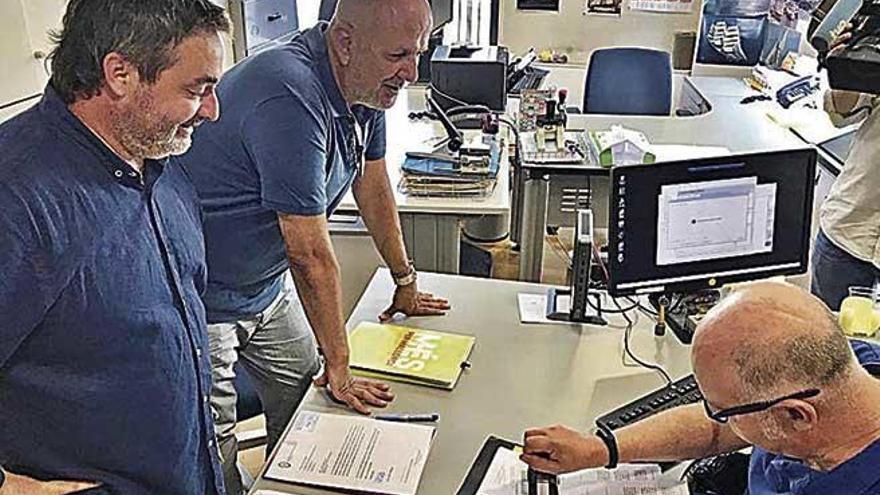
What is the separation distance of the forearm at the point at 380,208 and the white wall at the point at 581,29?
3.28m

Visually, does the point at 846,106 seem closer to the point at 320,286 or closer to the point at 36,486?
the point at 320,286

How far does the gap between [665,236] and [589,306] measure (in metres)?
0.30

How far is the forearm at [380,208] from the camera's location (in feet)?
6.79

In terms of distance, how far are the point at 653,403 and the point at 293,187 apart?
82 centimetres

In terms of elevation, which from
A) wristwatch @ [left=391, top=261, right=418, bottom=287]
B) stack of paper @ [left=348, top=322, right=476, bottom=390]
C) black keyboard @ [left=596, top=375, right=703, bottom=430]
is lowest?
black keyboard @ [left=596, top=375, right=703, bottom=430]

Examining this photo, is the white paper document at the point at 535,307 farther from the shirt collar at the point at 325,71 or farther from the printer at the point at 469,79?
the printer at the point at 469,79

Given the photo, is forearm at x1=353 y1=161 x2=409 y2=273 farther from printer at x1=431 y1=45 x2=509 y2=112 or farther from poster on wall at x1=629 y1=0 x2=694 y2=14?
poster on wall at x1=629 y1=0 x2=694 y2=14

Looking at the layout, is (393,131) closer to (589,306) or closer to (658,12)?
(589,306)

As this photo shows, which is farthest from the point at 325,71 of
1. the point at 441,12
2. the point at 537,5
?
the point at 537,5

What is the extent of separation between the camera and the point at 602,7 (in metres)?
5.02

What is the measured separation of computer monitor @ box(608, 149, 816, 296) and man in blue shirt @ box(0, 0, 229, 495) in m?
0.90

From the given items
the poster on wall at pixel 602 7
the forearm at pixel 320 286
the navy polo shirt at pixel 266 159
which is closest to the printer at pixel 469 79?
the navy polo shirt at pixel 266 159

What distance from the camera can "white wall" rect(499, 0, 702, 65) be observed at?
5.02m

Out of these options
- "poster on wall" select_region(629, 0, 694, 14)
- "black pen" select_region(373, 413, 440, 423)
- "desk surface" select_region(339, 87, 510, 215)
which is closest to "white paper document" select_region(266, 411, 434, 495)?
"black pen" select_region(373, 413, 440, 423)
